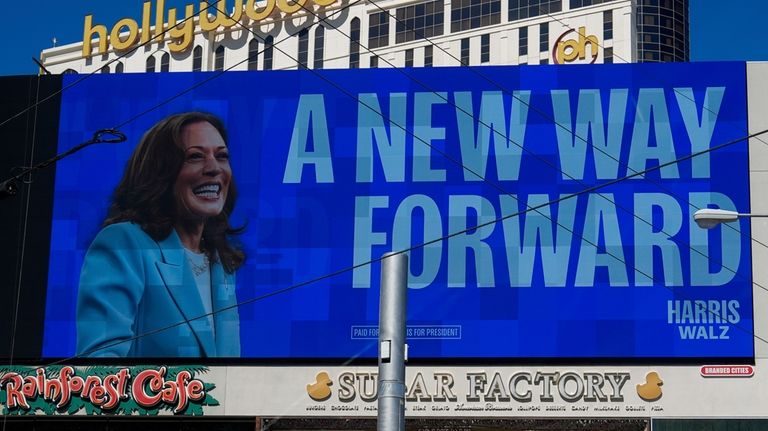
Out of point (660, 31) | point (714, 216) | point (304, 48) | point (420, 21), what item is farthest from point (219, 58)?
point (714, 216)

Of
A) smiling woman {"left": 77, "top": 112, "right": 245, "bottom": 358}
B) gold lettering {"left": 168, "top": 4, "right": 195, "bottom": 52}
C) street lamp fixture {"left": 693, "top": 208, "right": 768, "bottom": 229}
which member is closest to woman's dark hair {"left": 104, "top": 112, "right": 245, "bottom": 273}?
smiling woman {"left": 77, "top": 112, "right": 245, "bottom": 358}

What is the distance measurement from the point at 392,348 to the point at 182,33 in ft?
333

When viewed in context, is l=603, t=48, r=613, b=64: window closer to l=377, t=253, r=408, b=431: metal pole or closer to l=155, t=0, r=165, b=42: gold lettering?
l=155, t=0, r=165, b=42: gold lettering

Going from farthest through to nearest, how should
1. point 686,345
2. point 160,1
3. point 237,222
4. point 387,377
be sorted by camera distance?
point 160,1 → point 237,222 → point 686,345 → point 387,377

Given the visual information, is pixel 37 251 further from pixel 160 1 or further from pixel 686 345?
pixel 160 1

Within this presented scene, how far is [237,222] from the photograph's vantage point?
47.5m

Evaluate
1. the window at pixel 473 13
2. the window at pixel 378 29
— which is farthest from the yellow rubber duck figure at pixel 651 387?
the window at pixel 378 29

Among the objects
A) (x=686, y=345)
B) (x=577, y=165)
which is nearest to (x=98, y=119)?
(x=577, y=165)

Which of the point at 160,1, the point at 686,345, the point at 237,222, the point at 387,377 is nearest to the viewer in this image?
the point at 387,377

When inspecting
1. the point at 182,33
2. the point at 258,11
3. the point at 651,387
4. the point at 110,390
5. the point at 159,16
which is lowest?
the point at 651,387

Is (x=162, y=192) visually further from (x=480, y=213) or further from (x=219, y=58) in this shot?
(x=219, y=58)

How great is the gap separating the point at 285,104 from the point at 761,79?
57.5ft

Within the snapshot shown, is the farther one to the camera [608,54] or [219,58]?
[219,58]

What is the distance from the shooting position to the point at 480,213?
1826 inches
